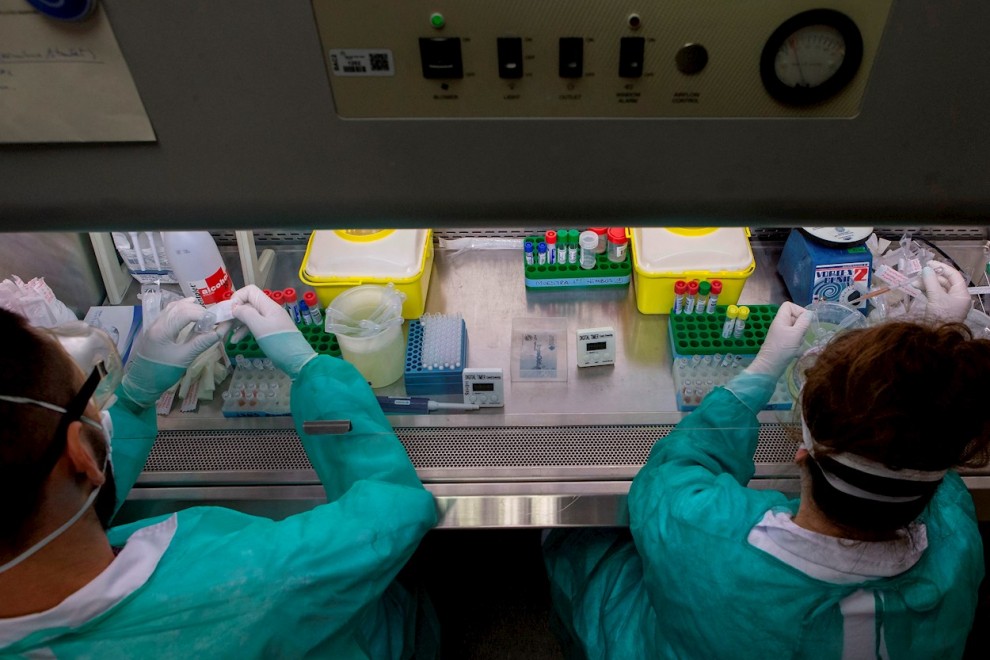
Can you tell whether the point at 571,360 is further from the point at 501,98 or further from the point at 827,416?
the point at 501,98

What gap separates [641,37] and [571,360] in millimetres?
1156

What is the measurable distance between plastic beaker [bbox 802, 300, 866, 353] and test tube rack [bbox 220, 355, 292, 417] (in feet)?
4.11

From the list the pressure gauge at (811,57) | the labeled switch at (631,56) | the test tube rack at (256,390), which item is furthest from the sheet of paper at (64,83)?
the test tube rack at (256,390)

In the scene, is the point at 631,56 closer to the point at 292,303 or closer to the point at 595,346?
the point at 595,346

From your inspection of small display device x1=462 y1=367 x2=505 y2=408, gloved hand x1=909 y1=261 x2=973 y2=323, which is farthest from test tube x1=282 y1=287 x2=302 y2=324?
gloved hand x1=909 y1=261 x2=973 y2=323

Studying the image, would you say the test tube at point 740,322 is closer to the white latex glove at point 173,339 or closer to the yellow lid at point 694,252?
the yellow lid at point 694,252

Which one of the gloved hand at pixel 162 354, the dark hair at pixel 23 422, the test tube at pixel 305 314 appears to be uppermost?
the dark hair at pixel 23 422

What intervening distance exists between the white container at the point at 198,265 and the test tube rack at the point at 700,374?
119cm

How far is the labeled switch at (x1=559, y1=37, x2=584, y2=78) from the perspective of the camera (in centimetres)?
61

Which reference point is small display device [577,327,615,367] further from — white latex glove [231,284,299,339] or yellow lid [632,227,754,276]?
white latex glove [231,284,299,339]

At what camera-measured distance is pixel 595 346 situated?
5.44 ft

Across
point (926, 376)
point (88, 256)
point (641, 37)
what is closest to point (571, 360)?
point (926, 376)

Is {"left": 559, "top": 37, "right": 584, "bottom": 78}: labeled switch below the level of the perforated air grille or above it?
above

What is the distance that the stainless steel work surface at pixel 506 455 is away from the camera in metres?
1.52
